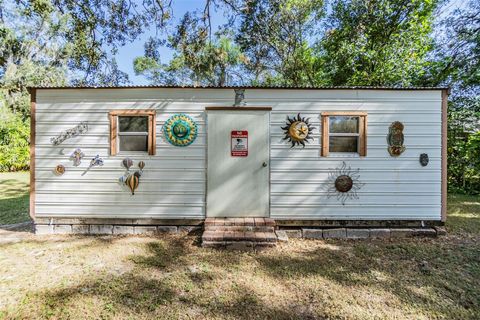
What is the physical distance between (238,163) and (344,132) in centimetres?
214

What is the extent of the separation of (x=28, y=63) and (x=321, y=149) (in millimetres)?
21924

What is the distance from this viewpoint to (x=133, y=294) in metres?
2.64

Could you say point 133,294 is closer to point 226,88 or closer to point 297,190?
point 297,190

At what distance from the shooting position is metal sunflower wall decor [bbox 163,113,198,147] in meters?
4.31

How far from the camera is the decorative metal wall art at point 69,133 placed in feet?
14.2

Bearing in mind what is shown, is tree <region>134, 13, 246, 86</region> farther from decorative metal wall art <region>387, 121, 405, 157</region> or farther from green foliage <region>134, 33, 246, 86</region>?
decorative metal wall art <region>387, 121, 405, 157</region>

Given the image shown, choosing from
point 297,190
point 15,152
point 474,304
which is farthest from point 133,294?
point 15,152

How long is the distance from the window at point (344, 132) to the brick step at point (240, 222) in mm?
1673

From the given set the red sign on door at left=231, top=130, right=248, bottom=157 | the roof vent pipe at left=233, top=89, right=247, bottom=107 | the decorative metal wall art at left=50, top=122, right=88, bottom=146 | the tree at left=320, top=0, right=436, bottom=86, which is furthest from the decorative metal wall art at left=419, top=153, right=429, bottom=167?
the decorative metal wall art at left=50, top=122, right=88, bottom=146

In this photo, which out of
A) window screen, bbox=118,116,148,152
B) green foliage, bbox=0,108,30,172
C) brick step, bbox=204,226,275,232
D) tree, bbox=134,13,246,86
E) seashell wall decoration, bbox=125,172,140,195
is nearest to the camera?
brick step, bbox=204,226,275,232

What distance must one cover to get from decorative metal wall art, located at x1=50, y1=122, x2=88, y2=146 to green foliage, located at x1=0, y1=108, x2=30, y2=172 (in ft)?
35.3

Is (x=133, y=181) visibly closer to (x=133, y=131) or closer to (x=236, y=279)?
(x=133, y=131)

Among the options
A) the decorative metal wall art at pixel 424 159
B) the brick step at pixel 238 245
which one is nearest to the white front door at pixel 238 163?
the brick step at pixel 238 245

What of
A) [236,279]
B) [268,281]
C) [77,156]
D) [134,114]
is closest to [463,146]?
[268,281]
